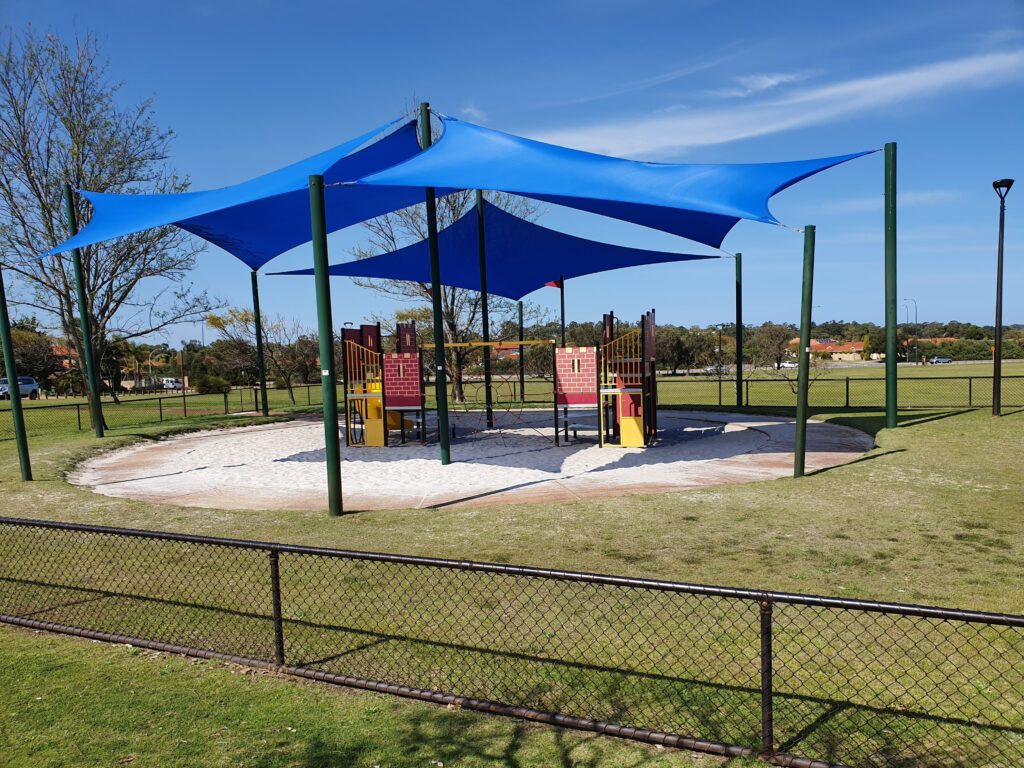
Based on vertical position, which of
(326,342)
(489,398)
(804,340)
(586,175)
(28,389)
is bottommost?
(28,389)

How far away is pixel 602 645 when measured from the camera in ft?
14.9

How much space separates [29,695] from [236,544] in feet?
4.55

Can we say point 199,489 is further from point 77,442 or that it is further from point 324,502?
point 77,442

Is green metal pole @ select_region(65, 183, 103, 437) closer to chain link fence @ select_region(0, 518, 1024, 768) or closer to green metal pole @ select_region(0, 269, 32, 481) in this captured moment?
green metal pole @ select_region(0, 269, 32, 481)

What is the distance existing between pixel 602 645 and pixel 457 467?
741 centimetres

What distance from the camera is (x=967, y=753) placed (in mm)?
3230

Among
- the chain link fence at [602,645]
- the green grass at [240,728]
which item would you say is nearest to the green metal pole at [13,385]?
the chain link fence at [602,645]

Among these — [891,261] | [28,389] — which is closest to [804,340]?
[891,261]

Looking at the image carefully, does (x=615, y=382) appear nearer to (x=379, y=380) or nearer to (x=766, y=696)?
(x=379, y=380)

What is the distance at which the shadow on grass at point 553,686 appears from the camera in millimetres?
3357

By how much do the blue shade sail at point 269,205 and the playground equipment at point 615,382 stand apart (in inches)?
184

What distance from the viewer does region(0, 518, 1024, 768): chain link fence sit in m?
3.38

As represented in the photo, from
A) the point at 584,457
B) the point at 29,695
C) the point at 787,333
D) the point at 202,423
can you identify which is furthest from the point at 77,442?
the point at 787,333

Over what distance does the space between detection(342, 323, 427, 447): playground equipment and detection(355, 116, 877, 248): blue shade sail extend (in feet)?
15.1
